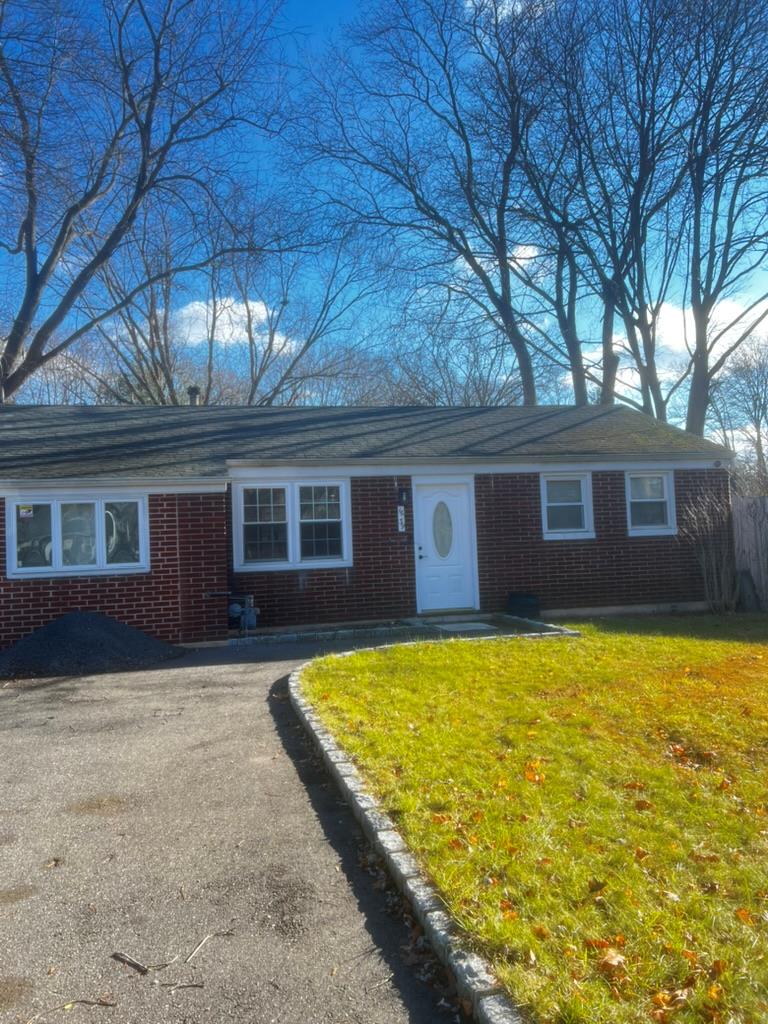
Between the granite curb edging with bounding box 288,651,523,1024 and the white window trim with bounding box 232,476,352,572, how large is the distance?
24.8ft

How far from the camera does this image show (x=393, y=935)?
11.9 feet

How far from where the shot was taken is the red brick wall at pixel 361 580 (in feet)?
44.8

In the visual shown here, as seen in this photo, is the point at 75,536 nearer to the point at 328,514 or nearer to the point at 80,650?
the point at 80,650

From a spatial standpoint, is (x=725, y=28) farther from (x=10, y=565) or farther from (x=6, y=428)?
(x=10, y=565)

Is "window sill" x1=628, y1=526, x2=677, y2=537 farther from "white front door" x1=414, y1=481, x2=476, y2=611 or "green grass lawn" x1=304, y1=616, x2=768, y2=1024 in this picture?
"green grass lawn" x1=304, y1=616, x2=768, y2=1024

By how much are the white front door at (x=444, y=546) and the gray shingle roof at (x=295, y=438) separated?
0.75 m

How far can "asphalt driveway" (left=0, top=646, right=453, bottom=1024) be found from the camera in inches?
124

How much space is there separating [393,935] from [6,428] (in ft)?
43.8

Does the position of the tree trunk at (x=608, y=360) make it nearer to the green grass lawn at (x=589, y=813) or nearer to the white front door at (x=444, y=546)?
the white front door at (x=444, y=546)

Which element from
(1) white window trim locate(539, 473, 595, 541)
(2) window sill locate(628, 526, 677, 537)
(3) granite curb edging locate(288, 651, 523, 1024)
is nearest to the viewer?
(3) granite curb edging locate(288, 651, 523, 1024)

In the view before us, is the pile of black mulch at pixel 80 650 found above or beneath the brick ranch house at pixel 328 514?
beneath

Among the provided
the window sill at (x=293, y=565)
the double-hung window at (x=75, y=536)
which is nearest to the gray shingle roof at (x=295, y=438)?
the double-hung window at (x=75, y=536)

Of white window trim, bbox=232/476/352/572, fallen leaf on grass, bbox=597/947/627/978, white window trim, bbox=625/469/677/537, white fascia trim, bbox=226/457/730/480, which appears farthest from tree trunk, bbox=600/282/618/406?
fallen leaf on grass, bbox=597/947/627/978

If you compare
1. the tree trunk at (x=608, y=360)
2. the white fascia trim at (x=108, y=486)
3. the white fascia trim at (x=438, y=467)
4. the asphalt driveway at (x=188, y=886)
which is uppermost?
the tree trunk at (x=608, y=360)
